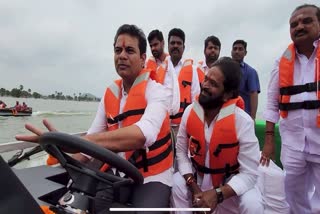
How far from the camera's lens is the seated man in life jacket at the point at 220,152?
83.6 inches

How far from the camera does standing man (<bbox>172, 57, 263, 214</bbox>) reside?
83.6 inches

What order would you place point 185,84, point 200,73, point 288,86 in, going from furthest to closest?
point 200,73
point 185,84
point 288,86

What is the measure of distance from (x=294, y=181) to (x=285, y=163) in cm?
17

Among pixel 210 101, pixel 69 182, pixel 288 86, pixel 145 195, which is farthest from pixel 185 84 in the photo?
pixel 69 182

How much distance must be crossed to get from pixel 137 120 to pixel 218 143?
2.08 feet

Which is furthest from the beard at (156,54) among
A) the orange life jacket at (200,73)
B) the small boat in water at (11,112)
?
the small boat in water at (11,112)

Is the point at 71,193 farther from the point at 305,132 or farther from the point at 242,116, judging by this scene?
the point at 305,132

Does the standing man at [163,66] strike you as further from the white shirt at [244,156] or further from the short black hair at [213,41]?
the white shirt at [244,156]

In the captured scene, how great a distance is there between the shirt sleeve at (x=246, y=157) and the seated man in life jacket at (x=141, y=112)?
1.59 feet

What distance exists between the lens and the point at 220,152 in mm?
2203

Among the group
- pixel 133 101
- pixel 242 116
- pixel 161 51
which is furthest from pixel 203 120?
pixel 161 51

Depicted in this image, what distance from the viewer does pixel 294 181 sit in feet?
8.80

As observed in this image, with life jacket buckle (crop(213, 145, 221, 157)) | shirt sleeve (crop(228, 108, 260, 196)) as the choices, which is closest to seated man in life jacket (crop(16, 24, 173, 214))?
life jacket buckle (crop(213, 145, 221, 157))

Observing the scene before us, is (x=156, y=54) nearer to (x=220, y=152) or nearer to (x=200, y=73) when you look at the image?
(x=200, y=73)
